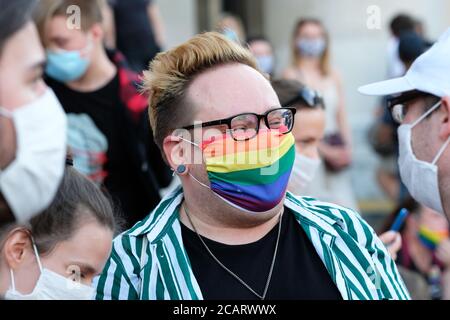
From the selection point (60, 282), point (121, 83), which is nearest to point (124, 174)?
point (121, 83)

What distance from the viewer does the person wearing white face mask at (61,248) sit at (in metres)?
2.65

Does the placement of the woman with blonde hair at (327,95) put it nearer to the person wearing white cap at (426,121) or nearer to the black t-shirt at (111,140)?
the black t-shirt at (111,140)

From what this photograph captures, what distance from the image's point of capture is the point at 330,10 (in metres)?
9.46

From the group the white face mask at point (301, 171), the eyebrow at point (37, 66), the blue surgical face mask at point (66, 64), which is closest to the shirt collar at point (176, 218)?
the eyebrow at point (37, 66)

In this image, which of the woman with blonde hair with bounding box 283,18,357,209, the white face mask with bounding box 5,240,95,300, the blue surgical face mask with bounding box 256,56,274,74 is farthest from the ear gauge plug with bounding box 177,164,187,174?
the blue surgical face mask with bounding box 256,56,274,74

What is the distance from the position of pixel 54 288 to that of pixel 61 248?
14cm

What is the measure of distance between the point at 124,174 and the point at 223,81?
1843mm

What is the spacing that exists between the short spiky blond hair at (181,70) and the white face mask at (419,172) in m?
0.66

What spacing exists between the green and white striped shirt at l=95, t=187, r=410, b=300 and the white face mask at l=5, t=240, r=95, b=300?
0.19 meters

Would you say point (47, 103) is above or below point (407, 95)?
above

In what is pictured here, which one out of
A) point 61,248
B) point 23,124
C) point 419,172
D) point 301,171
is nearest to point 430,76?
point 419,172

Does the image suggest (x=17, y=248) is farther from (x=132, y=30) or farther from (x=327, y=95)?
(x=327, y=95)

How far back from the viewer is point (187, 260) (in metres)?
2.47

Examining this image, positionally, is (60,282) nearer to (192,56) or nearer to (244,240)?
(244,240)
